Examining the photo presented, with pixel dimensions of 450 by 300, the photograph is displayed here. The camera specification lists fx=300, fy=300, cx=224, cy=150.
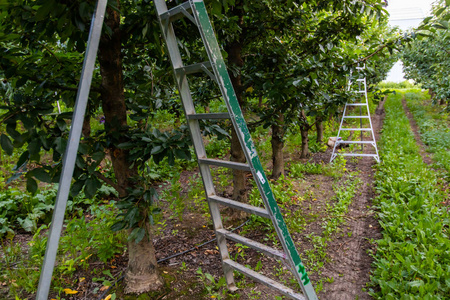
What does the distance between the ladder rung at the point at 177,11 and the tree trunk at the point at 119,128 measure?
38cm

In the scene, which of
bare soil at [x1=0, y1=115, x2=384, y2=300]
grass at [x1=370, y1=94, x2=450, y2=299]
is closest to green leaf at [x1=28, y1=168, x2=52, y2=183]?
bare soil at [x1=0, y1=115, x2=384, y2=300]

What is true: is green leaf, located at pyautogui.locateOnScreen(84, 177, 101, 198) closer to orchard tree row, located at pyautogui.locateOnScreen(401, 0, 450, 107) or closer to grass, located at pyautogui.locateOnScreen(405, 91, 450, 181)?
grass, located at pyautogui.locateOnScreen(405, 91, 450, 181)

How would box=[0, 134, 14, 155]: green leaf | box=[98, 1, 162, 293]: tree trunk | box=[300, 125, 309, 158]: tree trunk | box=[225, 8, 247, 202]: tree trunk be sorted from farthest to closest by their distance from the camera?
box=[300, 125, 309, 158]: tree trunk
box=[225, 8, 247, 202]: tree trunk
box=[98, 1, 162, 293]: tree trunk
box=[0, 134, 14, 155]: green leaf

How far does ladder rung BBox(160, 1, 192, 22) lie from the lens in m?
1.72

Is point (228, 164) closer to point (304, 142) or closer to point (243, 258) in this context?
point (243, 258)

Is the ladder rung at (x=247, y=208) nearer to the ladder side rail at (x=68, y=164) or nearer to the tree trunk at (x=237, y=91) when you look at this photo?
the ladder side rail at (x=68, y=164)

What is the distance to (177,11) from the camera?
5.77ft

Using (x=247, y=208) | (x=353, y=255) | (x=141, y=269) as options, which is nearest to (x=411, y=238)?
(x=353, y=255)

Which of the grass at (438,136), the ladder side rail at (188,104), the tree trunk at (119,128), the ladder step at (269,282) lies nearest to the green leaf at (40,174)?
the tree trunk at (119,128)

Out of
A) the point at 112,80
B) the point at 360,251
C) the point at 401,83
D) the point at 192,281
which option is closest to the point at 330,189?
the point at 360,251

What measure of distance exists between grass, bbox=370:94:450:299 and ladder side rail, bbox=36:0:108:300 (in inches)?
93.4

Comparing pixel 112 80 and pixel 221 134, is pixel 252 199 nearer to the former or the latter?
pixel 221 134

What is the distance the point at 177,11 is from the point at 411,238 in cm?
320

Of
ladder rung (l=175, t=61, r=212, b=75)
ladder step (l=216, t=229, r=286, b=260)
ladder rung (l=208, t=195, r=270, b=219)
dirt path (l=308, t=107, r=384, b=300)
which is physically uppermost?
ladder rung (l=175, t=61, r=212, b=75)
